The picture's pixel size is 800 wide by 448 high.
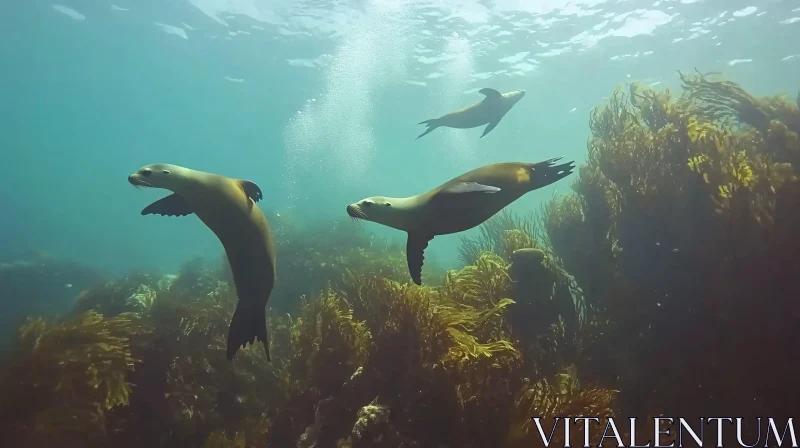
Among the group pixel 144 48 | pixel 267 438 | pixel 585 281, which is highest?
pixel 144 48

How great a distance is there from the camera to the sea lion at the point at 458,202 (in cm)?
315

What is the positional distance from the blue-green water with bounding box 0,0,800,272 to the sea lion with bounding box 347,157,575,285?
12609 mm

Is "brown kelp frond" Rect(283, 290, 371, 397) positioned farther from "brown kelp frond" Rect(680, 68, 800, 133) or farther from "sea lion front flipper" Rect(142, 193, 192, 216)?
"brown kelp frond" Rect(680, 68, 800, 133)

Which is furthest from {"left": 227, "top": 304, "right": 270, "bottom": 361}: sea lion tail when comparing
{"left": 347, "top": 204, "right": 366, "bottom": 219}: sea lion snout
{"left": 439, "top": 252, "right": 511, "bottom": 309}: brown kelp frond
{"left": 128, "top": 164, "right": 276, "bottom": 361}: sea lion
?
{"left": 439, "top": 252, "right": 511, "bottom": 309}: brown kelp frond

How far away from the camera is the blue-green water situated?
773 inches

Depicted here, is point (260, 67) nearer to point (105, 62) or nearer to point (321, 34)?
point (321, 34)

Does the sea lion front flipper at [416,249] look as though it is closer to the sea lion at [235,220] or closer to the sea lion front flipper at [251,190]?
the sea lion at [235,220]

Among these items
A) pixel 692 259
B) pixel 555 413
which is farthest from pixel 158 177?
pixel 692 259

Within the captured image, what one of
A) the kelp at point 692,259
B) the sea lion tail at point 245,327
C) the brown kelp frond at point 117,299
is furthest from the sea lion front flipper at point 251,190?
the brown kelp frond at point 117,299

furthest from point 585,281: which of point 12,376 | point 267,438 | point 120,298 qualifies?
point 120,298

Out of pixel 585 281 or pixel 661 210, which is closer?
pixel 661 210

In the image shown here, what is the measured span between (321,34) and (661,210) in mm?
22180

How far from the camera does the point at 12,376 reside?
13.4 ft

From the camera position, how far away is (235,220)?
10.6 ft
